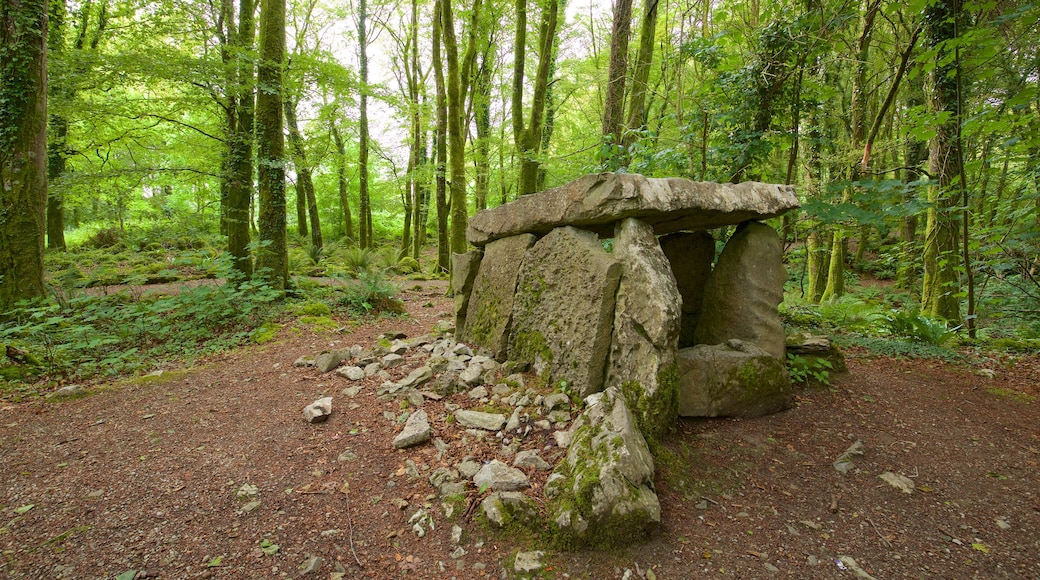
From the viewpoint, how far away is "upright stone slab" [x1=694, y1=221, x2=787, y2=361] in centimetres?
345

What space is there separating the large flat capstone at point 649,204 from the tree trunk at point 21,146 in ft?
18.3

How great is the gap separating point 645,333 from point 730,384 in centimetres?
83

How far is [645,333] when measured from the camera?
2.77 metres

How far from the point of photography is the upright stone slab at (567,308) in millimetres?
2988

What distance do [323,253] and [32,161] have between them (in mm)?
7434

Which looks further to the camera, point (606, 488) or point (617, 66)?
point (617, 66)

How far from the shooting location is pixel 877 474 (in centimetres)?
251

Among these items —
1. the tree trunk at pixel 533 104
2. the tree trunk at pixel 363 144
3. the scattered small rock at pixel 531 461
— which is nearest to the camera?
the scattered small rock at pixel 531 461

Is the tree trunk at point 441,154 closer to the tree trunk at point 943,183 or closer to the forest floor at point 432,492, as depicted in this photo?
the forest floor at point 432,492

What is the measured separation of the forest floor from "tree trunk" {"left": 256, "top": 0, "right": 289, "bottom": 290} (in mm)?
3226

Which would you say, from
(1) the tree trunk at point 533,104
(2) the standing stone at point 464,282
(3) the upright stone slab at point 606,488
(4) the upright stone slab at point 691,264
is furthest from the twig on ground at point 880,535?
(1) the tree trunk at point 533,104

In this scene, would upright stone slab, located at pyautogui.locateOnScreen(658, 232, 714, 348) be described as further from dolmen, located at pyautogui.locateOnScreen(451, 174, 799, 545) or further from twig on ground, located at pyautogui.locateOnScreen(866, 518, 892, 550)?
twig on ground, located at pyautogui.locateOnScreen(866, 518, 892, 550)

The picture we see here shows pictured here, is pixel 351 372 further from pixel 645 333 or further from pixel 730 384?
pixel 730 384

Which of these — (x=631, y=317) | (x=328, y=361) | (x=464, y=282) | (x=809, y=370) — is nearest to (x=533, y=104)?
(x=464, y=282)
